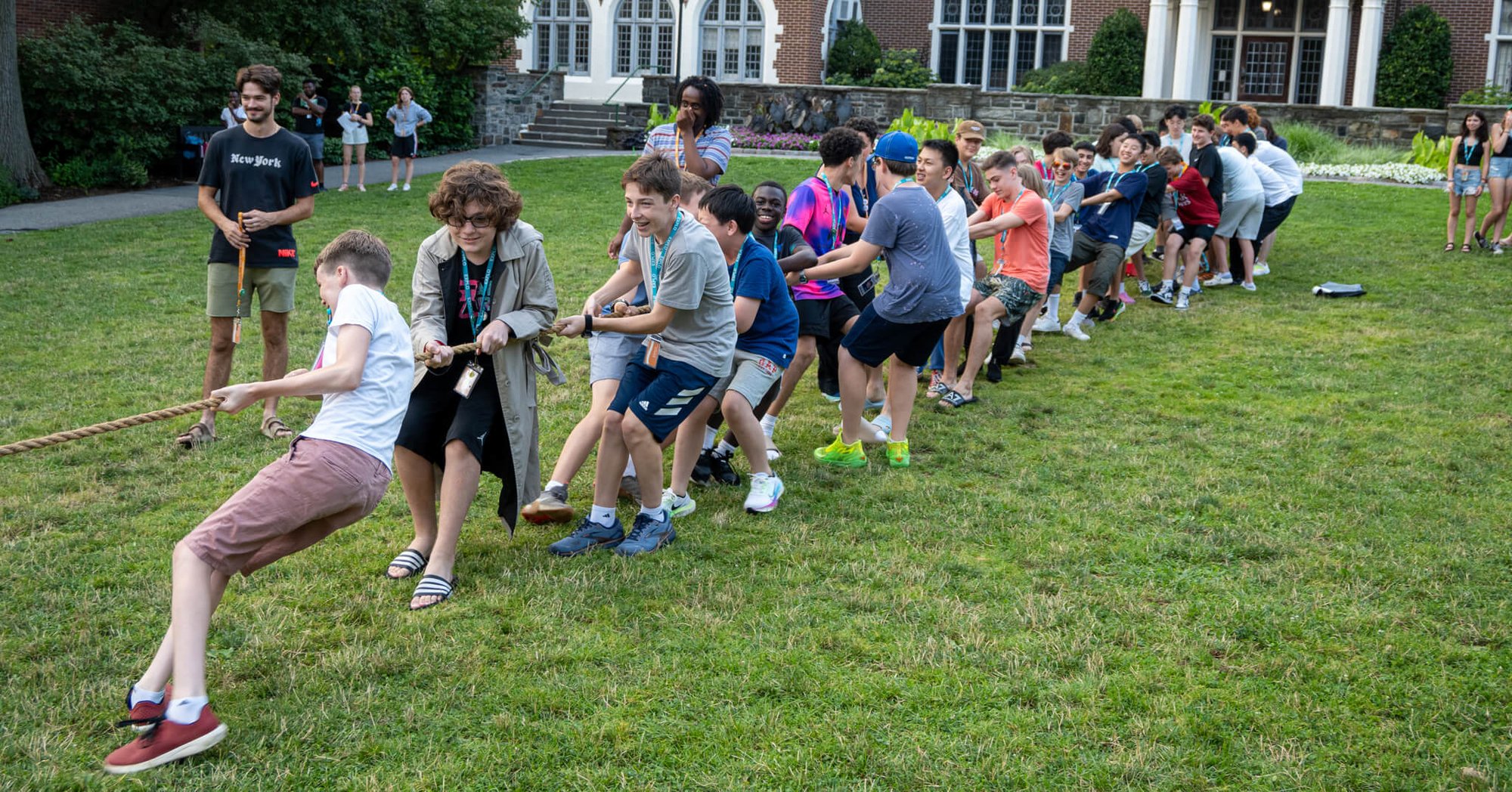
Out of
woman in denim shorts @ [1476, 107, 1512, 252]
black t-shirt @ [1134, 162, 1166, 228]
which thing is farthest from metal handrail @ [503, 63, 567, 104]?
woman in denim shorts @ [1476, 107, 1512, 252]

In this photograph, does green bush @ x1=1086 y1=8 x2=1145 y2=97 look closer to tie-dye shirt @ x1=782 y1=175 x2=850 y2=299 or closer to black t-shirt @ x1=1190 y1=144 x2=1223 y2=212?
black t-shirt @ x1=1190 y1=144 x2=1223 y2=212

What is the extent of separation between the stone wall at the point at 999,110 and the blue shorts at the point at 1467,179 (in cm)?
870

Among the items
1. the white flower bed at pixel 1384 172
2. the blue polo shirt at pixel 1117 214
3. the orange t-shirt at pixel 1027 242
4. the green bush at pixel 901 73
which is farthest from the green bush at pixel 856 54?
the orange t-shirt at pixel 1027 242

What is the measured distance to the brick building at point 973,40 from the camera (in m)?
29.6

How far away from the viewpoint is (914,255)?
654 cm

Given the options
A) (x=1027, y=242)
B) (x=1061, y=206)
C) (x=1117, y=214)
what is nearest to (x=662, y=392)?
(x=1027, y=242)

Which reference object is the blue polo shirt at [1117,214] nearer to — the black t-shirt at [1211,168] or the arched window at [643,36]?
the black t-shirt at [1211,168]

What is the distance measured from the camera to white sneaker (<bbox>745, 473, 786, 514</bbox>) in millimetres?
5977

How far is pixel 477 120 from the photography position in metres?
28.3

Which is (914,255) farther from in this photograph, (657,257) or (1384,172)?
(1384,172)

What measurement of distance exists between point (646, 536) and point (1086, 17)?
29.3m

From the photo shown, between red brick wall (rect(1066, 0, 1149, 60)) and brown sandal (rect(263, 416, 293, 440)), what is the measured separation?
27814 millimetres

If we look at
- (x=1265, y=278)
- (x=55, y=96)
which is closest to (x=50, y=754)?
(x=1265, y=278)

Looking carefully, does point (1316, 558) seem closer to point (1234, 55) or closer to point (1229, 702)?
point (1229, 702)
